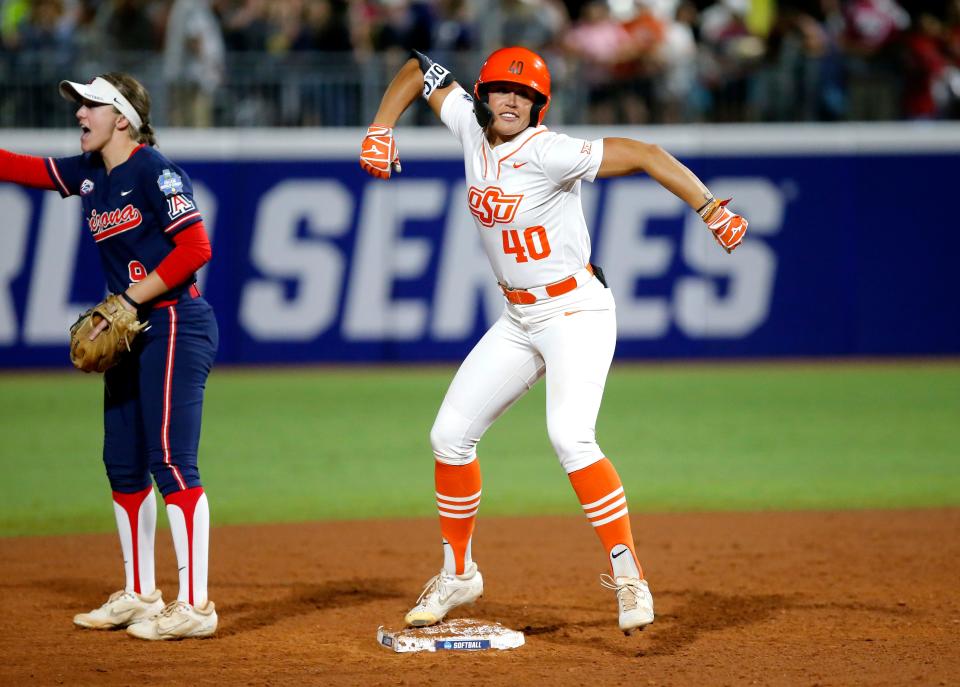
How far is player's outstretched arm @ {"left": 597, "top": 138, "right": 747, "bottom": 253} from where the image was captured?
494 centimetres

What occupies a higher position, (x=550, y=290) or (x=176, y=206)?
(x=176, y=206)

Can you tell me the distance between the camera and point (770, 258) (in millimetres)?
14453

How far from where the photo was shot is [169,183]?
16.5 feet

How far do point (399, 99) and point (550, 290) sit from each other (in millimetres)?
1115

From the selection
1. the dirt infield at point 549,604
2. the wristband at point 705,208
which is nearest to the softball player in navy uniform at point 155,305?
the dirt infield at point 549,604

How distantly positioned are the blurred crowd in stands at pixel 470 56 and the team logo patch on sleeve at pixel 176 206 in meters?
8.88

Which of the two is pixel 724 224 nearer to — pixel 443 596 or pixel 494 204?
pixel 494 204

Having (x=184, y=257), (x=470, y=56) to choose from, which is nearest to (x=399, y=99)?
(x=184, y=257)

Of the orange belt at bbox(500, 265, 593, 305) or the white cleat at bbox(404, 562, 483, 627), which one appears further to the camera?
the white cleat at bbox(404, 562, 483, 627)

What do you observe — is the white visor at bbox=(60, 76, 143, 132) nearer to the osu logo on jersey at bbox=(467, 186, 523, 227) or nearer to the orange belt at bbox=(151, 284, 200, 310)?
the orange belt at bbox=(151, 284, 200, 310)

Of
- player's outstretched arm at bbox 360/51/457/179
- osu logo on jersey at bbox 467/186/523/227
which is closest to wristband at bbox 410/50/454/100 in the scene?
player's outstretched arm at bbox 360/51/457/179

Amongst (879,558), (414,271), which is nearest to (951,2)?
(414,271)

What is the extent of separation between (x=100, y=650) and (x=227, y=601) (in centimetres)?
94

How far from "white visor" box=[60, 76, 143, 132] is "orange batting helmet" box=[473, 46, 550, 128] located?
4.54 feet
